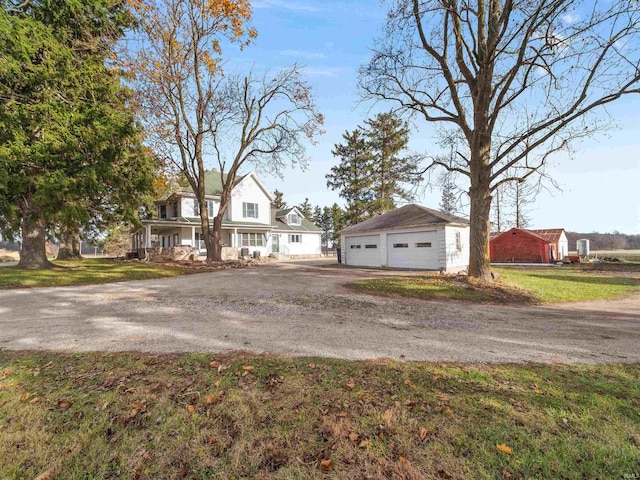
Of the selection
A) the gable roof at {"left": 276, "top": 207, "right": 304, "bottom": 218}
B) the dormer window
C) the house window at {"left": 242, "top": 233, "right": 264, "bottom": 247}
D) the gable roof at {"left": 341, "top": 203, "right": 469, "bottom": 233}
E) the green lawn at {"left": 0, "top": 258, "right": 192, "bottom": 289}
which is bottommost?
the green lawn at {"left": 0, "top": 258, "right": 192, "bottom": 289}

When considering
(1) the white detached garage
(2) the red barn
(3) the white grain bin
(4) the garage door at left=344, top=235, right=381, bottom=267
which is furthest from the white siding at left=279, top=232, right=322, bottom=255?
(3) the white grain bin

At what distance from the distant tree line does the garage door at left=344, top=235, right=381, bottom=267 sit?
2084 inches

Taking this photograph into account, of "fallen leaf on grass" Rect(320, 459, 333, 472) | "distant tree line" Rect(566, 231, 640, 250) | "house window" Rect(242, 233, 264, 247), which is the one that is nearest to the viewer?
"fallen leaf on grass" Rect(320, 459, 333, 472)

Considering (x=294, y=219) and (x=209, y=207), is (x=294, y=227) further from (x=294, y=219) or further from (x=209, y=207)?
(x=209, y=207)

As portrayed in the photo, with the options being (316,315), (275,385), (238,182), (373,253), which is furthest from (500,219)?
(275,385)

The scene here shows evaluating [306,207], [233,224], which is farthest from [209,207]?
[306,207]

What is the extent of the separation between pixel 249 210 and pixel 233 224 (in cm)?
320

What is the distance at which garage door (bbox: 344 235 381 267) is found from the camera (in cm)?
2097

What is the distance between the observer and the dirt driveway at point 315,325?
4.63 meters

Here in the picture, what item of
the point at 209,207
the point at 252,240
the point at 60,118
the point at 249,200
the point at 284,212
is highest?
the point at 60,118

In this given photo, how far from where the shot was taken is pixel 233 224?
87.8ft

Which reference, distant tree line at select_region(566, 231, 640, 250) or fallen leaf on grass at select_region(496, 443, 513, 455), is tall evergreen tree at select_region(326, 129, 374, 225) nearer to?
fallen leaf on grass at select_region(496, 443, 513, 455)

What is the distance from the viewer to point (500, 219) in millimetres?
40000

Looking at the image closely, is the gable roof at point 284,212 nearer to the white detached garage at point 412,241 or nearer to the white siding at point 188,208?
the white siding at point 188,208
